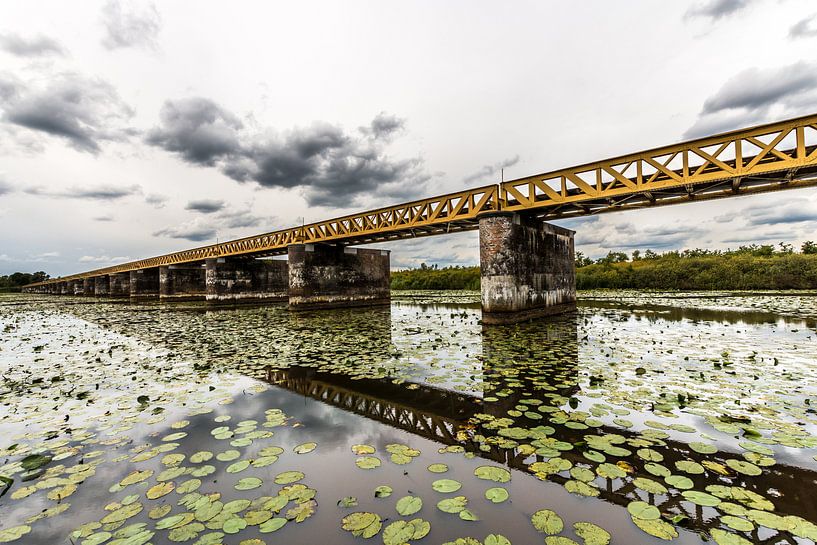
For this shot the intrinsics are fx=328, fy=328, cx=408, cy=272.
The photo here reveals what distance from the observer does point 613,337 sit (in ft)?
30.4

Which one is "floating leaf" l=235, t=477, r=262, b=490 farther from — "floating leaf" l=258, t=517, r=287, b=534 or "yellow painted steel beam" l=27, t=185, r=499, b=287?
"yellow painted steel beam" l=27, t=185, r=499, b=287

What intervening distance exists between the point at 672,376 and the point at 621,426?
9.40 ft

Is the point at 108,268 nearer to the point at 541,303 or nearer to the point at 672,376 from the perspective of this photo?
the point at 541,303

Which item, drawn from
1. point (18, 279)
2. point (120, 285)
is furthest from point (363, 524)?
point (18, 279)

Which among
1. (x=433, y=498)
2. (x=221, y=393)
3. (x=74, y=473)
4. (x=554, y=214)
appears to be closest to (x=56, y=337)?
(x=221, y=393)

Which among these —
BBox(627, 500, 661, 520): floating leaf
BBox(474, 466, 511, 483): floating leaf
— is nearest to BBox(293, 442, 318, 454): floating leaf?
BBox(474, 466, 511, 483): floating leaf

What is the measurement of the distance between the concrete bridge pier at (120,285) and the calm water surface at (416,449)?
56059 millimetres

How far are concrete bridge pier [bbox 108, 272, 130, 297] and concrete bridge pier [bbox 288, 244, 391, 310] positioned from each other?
46263 millimetres

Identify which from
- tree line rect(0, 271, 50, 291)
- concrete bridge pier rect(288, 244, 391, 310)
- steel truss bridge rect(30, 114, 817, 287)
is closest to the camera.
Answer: steel truss bridge rect(30, 114, 817, 287)

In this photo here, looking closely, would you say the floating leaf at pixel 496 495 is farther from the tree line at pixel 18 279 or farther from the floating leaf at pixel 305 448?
the tree line at pixel 18 279

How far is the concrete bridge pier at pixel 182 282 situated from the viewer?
123ft

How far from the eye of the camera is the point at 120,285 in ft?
167

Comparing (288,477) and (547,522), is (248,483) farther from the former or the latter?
(547,522)

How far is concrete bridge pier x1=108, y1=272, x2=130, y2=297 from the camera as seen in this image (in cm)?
5056
